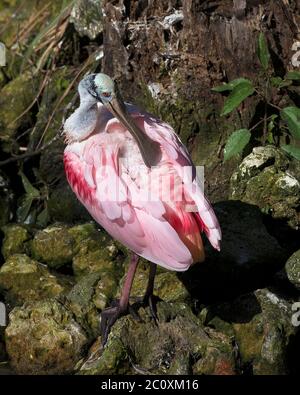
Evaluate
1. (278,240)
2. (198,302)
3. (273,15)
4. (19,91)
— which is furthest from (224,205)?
(19,91)

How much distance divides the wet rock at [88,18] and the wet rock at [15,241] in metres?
2.10

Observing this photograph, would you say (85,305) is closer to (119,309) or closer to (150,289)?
(119,309)

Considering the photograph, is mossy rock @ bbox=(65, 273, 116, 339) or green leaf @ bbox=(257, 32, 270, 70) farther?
green leaf @ bbox=(257, 32, 270, 70)

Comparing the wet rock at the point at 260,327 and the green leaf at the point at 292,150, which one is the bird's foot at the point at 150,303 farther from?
the green leaf at the point at 292,150

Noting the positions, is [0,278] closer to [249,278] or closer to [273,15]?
[249,278]

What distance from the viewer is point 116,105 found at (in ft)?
19.1

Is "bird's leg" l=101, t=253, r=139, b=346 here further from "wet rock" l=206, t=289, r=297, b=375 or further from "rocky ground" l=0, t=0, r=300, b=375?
"wet rock" l=206, t=289, r=297, b=375

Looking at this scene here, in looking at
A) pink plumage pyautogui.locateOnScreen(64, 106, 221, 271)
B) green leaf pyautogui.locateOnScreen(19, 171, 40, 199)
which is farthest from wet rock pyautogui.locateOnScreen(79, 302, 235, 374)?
green leaf pyautogui.locateOnScreen(19, 171, 40, 199)

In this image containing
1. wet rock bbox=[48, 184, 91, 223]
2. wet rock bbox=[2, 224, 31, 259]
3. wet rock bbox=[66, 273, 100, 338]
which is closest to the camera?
wet rock bbox=[66, 273, 100, 338]

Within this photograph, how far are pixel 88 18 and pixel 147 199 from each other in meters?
3.31

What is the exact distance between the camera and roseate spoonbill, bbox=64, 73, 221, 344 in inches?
217

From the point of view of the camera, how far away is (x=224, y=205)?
22.4 ft

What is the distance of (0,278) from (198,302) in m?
1.41

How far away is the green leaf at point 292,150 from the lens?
672 cm
